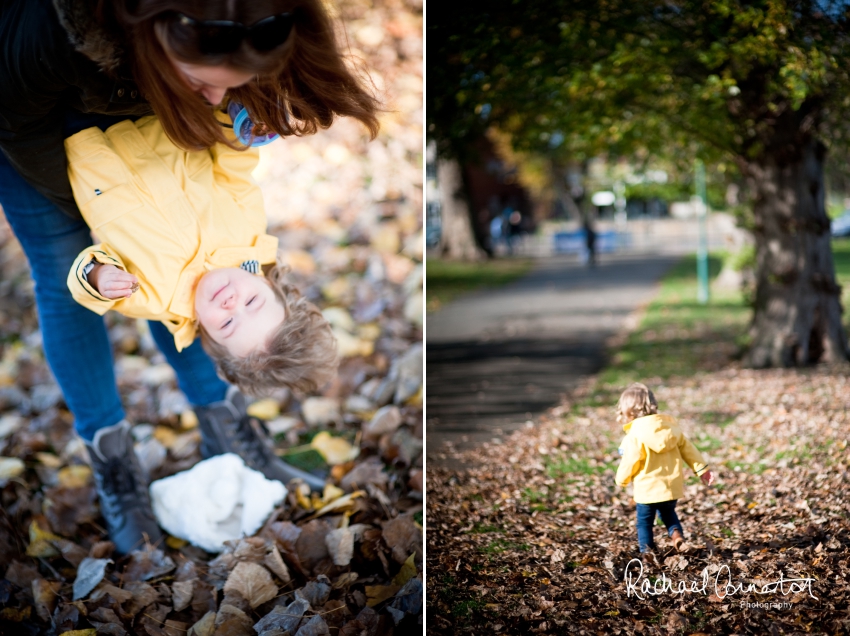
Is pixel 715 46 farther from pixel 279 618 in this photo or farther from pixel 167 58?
pixel 279 618

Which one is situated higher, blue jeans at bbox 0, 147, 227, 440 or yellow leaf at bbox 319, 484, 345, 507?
blue jeans at bbox 0, 147, 227, 440

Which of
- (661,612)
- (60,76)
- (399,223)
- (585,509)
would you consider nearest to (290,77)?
(60,76)

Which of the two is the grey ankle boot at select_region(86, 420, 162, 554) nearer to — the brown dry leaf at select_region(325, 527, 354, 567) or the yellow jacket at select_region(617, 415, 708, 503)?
the brown dry leaf at select_region(325, 527, 354, 567)

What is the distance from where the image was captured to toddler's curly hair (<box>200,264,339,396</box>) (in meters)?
2.17

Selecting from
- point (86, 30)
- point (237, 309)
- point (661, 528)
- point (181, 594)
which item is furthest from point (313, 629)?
point (86, 30)

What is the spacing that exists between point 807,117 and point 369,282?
247 centimetres

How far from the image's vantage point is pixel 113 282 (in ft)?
6.25

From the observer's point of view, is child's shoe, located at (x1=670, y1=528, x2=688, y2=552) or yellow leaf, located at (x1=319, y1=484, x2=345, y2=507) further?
yellow leaf, located at (x1=319, y1=484, x2=345, y2=507)

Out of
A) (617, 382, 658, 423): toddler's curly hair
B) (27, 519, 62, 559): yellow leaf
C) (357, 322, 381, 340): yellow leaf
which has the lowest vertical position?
(27, 519, 62, 559): yellow leaf

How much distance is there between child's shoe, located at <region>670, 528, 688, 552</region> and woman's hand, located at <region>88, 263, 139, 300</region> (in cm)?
172

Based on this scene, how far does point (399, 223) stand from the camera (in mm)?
4676

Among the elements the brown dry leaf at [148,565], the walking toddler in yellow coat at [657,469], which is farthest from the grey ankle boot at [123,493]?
the walking toddler in yellow coat at [657,469]

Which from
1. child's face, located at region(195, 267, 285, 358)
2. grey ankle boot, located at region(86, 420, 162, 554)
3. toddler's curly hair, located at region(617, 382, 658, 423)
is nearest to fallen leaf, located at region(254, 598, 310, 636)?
grey ankle boot, located at region(86, 420, 162, 554)

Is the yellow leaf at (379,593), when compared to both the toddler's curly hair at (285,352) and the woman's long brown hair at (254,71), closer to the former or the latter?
the toddler's curly hair at (285,352)
